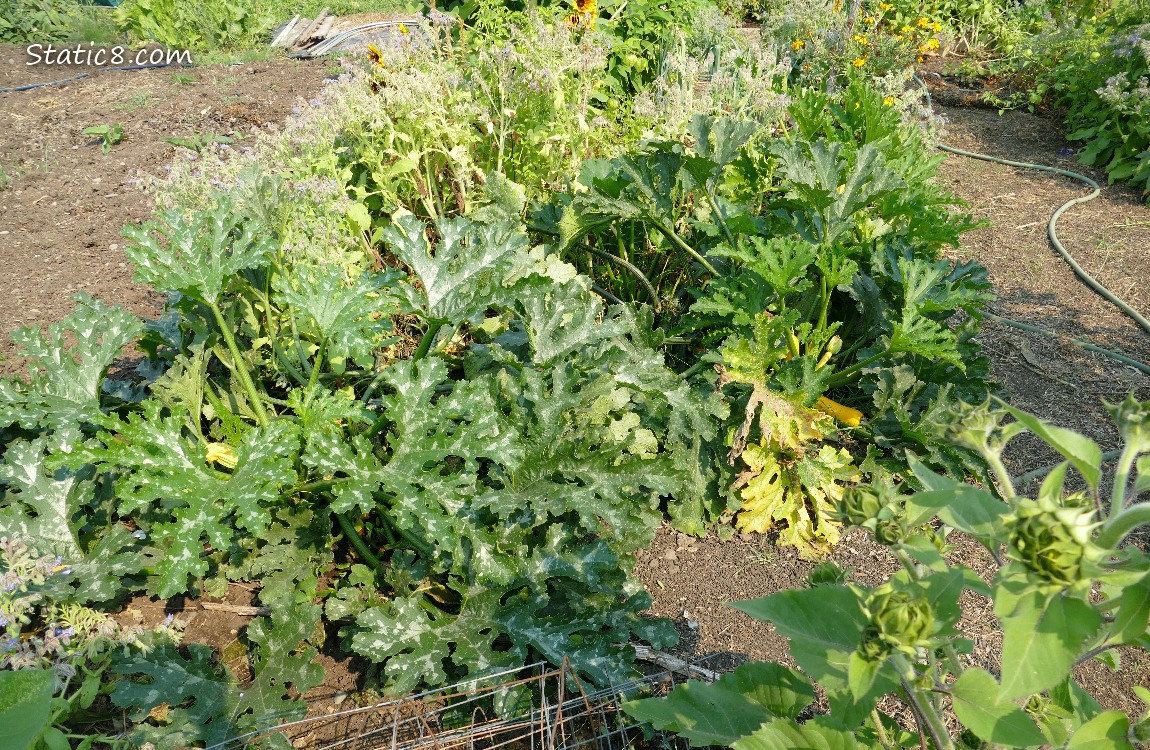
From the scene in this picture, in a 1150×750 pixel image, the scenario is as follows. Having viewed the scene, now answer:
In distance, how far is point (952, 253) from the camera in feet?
14.1

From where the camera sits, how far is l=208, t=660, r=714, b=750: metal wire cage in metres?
1.85

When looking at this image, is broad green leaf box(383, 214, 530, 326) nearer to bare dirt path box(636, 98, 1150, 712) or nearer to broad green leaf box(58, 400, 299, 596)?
broad green leaf box(58, 400, 299, 596)

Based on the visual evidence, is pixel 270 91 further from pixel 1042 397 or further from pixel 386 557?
pixel 1042 397

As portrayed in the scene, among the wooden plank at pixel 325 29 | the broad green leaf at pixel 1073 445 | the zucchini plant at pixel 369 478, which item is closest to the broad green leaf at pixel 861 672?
the broad green leaf at pixel 1073 445

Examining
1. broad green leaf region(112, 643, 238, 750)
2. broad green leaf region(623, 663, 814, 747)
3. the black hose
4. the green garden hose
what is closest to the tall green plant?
broad green leaf region(623, 663, 814, 747)

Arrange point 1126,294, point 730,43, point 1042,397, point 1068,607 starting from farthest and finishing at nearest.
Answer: point 730,43
point 1126,294
point 1042,397
point 1068,607

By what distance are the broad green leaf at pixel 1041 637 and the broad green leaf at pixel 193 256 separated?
2138mm

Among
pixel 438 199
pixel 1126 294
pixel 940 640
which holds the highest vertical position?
pixel 940 640

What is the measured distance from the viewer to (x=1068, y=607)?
0.86 metres

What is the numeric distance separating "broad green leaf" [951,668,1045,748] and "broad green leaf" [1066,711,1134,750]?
0.13m

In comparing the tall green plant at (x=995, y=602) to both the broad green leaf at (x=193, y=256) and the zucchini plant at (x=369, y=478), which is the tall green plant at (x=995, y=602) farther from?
the broad green leaf at (x=193, y=256)

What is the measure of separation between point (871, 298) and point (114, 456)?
2.46 meters

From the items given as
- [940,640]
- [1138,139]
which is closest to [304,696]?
[940,640]

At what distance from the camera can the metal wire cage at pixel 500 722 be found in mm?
1854
